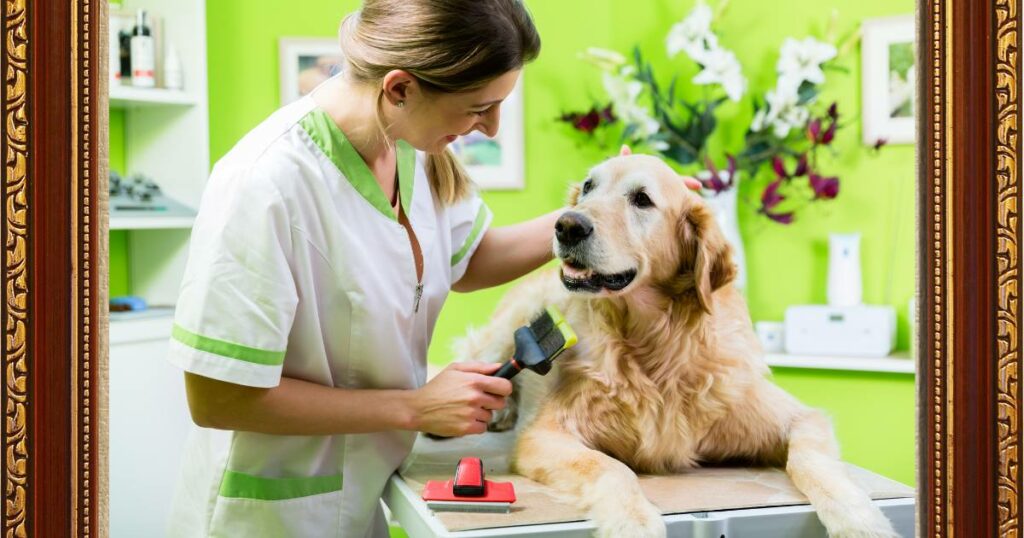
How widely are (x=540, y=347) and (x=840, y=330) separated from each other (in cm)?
145

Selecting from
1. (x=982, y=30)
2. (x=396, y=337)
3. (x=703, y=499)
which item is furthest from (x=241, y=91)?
(x=982, y=30)

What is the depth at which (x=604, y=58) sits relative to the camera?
2783mm

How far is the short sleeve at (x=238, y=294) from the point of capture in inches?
42.2

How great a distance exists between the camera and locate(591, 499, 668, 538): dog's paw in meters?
1.00

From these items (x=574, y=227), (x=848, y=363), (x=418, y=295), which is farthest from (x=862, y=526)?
(x=848, y=363)

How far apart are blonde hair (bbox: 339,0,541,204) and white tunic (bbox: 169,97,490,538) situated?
0.14 meters

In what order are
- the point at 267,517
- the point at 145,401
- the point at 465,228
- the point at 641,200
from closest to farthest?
1. the point at 267,517
2. the point at 641,200
3. the point at 465,228
4. the point at 145,401

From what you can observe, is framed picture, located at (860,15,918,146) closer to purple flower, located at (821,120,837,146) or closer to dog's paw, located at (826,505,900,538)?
purple flower, located at (821,120,837,146)

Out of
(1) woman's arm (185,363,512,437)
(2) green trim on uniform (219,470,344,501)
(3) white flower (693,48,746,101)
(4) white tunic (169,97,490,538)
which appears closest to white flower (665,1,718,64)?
(3) white flower (693,48,746,101)

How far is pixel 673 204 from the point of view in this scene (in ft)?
4.33

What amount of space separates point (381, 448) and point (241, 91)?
1839 mm

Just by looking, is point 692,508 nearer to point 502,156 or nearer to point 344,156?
point 344,156

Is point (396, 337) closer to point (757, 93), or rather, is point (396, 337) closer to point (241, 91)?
point (241, 91)

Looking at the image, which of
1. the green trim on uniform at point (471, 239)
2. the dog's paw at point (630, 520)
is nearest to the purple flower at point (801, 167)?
the green trim on uniform at point (471, 239)
